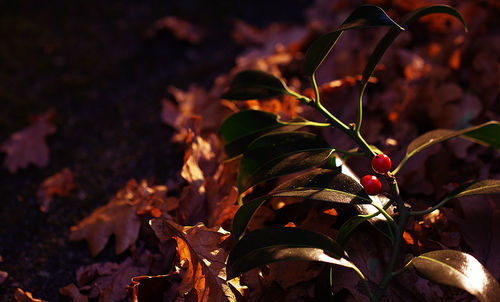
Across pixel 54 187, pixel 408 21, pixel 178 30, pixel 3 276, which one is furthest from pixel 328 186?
pixel 178 30

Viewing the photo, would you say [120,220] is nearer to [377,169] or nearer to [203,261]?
[203,261]

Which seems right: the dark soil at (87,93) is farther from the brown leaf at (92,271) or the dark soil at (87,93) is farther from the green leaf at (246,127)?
the green leaf at (246,127)

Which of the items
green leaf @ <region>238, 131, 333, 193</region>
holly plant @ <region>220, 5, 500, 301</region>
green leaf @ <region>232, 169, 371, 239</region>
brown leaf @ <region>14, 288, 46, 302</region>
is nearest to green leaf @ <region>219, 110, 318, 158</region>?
holly plant @ <region>220, 5, 500, 301</region>

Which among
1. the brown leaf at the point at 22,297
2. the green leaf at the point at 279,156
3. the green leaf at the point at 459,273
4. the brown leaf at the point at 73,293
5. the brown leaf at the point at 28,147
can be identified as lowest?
the brown leaf at the point at 73,293

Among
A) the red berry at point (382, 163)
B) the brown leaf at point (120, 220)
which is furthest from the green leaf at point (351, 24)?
the brown leaf at point (120, 220)

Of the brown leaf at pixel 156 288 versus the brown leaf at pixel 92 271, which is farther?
the brown leaf at pixel 92 271

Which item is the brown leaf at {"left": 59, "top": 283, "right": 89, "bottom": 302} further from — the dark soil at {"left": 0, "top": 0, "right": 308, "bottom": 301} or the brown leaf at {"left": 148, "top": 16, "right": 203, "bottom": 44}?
the brown leaf at {"left": 148, "top": 16, "right": 203, "bottom": 44}

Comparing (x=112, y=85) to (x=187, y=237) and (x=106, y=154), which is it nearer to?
(x=106, y=154)

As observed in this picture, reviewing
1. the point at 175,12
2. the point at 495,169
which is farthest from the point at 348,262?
the point at 175,12
